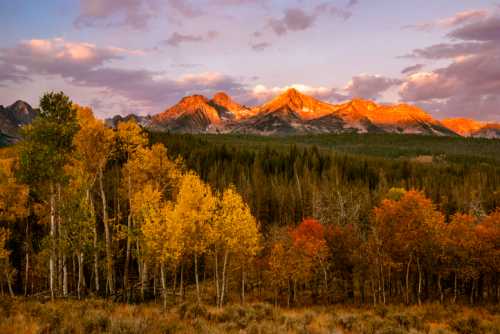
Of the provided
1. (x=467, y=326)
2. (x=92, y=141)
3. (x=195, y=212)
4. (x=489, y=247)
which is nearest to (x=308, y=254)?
(x=195, y=212)

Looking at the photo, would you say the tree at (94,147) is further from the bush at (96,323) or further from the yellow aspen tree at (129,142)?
the bush at (96,323)

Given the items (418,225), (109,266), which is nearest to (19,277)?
(109,266)

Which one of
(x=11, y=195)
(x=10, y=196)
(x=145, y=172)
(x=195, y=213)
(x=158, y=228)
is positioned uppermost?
(x=145, y=172)

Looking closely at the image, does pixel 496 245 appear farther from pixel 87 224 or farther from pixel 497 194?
pixel 497 194

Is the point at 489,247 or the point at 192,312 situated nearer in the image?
the point at 192,312

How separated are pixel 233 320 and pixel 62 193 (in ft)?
61.7

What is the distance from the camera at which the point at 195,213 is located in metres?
38.3

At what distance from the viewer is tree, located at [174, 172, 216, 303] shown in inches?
1509

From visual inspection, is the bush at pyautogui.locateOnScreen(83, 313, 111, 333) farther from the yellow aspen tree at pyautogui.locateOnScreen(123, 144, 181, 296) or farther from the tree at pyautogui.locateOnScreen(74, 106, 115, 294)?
the yellow aspen tree at pyautogui.locateOnScreen(123, 144, 181, 296)

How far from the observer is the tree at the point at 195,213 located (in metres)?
38.3

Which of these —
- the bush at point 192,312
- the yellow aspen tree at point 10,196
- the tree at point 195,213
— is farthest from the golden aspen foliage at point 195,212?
the yellow aspen tree at point 10,196

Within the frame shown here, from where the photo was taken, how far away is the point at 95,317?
15.7 m

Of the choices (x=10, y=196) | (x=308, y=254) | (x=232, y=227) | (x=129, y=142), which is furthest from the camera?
(x=308, y=254)

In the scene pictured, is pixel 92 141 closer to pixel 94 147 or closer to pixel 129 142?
pixel 94 147
